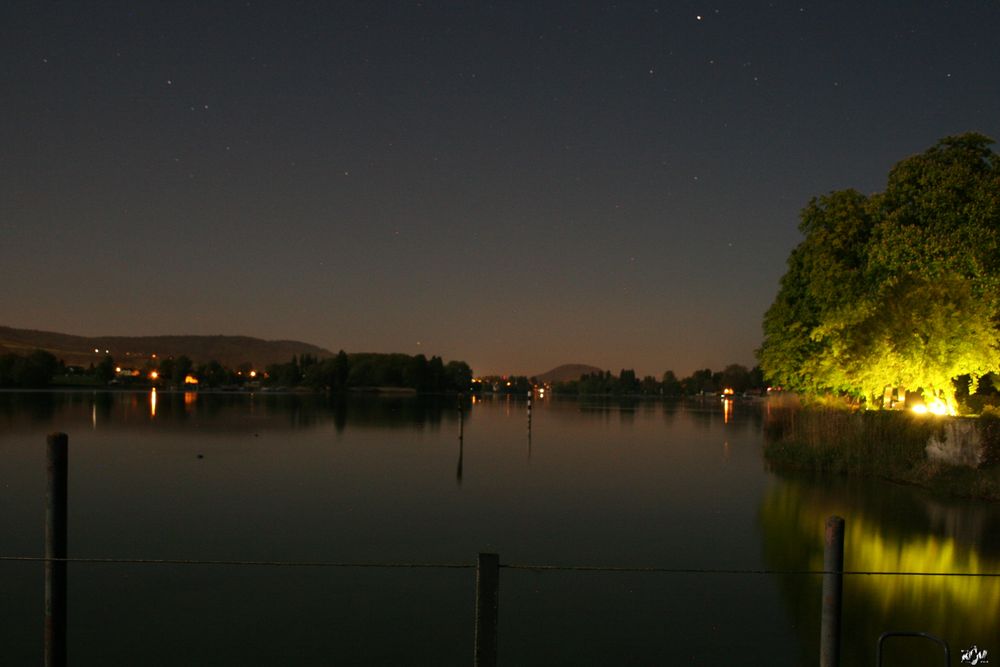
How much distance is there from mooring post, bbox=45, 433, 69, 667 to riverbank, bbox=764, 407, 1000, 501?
2525 centimetres

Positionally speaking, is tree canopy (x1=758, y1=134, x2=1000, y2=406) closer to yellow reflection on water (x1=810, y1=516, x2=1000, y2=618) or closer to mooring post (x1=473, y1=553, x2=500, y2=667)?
yellow reflection on water (x1=810, y1=516, x2=1000, y2=618)

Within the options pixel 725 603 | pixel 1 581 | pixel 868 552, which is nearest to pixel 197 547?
pixel 1 581

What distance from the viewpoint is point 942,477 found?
1065 inches

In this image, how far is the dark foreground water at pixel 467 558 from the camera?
487 inches

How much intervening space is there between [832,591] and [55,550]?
Result: 8.42m

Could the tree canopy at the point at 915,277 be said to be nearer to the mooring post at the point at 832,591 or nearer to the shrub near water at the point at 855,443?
the shrub near water at the point at 855,443

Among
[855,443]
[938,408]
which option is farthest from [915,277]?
[855,443]

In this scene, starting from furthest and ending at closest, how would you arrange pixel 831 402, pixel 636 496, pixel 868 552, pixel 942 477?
pixel 831 402
pixel 636 496
pixel 942 477
pixel 868 552

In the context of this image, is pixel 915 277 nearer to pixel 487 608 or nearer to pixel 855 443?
pixel 855 443

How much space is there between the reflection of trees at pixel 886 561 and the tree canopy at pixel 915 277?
17.0 feet

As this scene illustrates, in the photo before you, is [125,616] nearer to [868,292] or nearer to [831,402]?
[868,292]

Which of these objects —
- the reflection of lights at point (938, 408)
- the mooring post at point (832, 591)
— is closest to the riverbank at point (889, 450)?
the reflection of lights at point (938, 408)

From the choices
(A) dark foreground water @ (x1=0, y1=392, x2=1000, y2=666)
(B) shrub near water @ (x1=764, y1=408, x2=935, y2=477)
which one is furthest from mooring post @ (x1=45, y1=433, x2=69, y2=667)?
(B) shrub near water @ (x1=764, y1=408, x2=935, y2=477)

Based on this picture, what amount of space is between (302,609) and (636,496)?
1779 cm
